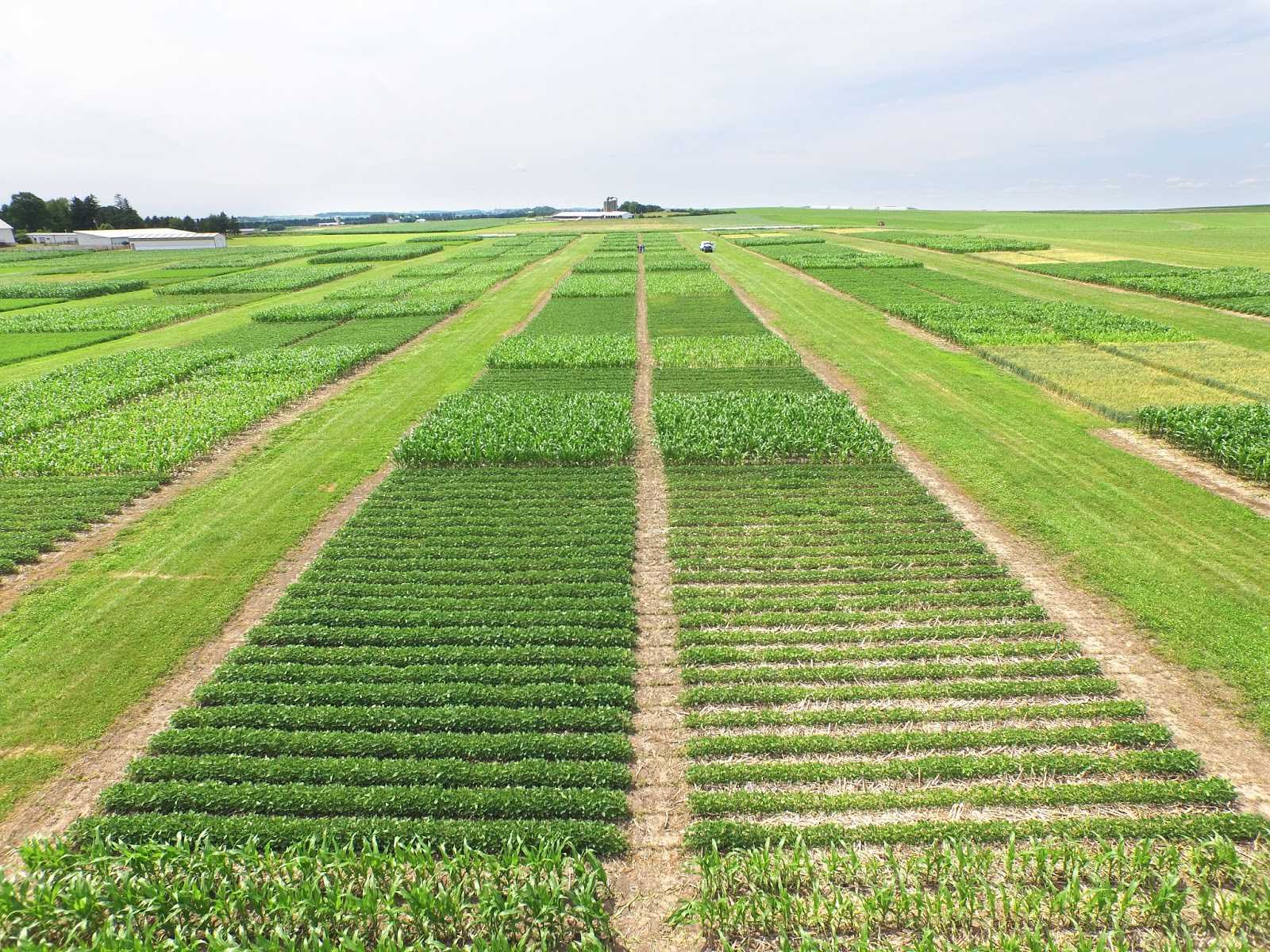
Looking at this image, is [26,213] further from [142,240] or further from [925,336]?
[925,336]

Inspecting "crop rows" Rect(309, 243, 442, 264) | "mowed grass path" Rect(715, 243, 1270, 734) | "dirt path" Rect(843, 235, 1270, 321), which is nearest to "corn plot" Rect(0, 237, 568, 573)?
"mowed grass path" Rect(715, 243, 1270, 734)

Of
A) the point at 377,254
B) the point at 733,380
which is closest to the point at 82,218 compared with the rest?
the point at 377,254

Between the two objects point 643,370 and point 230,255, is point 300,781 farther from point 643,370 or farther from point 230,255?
point 230,255

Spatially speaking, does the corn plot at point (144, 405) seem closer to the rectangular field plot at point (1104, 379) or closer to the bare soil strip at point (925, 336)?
the bare soil strip at point (925, 336)

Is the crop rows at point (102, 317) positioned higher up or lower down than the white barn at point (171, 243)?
lower down

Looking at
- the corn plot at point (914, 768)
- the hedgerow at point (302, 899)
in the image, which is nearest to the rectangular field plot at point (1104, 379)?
the corn plot at point (914, 768)

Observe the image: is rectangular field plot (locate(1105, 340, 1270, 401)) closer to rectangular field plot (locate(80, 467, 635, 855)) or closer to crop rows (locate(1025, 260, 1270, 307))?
crop rows (locate(1025, 260, 1270, 307))
